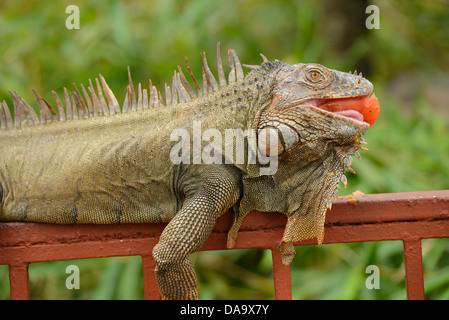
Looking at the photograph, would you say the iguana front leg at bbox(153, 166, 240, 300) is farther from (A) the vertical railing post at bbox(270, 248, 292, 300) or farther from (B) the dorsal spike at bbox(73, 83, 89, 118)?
(B) the dorsal spike at bbox(73, 83, 89, 118)

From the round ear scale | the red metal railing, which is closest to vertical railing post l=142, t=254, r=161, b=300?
the red metal railing

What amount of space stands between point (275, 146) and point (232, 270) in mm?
2462

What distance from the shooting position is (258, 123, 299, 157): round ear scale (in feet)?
6.47

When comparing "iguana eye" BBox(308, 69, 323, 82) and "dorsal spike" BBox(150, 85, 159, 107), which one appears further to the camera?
"dorsal spike" BBox(150, 85, 159, 107)

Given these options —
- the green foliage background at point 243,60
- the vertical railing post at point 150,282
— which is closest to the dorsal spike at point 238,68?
the vertical railing post at point 150,282

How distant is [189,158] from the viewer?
215cm

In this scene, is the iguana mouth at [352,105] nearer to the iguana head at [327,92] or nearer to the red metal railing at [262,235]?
the iguana head at [327,92]

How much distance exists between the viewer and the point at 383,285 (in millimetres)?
3389

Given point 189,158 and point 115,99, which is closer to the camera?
point 189,158

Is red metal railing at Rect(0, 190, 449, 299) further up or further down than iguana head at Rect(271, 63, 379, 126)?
further down

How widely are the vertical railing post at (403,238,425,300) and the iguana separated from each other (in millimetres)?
351

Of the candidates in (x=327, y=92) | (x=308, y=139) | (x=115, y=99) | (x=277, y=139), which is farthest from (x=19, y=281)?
(x=327, y=92)

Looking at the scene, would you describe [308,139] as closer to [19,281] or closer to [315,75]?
[315,75]

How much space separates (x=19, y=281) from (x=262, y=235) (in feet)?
3.31
